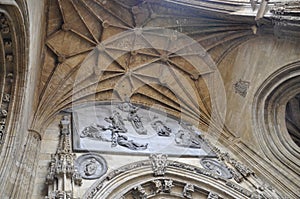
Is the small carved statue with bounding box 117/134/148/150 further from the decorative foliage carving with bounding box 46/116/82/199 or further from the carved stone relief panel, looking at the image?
the carved stone relief panel

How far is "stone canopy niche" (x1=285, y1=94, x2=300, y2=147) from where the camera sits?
10504mm

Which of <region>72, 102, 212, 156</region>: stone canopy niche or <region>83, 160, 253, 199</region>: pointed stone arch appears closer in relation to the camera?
<region>83, 160, 253, 199</region>: pointed stone arch

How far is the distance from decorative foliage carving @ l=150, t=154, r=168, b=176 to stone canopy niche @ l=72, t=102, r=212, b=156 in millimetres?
277

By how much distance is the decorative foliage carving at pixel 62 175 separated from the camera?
6705 millimetres

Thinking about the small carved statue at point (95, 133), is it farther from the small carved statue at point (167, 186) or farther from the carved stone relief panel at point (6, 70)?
the carved stone relief panel at point (6, 70)

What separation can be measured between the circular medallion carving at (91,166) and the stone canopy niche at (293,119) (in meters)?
5.18

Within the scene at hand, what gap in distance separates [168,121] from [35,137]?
3.93 m

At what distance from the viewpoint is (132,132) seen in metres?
9.91

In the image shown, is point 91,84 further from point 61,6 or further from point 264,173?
point 264,173

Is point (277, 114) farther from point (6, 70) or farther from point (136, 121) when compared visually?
point (6, 70)

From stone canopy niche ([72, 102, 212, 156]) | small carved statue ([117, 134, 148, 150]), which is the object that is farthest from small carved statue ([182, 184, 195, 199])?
small carved statue ([117, 134, 148, 150])

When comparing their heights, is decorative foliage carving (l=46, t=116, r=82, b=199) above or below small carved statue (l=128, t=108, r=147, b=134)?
below

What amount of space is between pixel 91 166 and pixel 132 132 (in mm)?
→ 2017

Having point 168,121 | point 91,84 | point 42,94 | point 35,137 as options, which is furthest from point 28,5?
point 168,121
